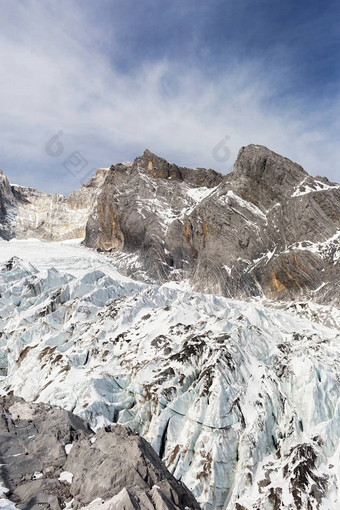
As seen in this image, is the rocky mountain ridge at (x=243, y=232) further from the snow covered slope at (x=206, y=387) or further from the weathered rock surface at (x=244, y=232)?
the snow covered slope at (x=206, y=387)

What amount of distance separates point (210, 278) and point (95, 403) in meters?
72.1

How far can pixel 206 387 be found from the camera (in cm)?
3894

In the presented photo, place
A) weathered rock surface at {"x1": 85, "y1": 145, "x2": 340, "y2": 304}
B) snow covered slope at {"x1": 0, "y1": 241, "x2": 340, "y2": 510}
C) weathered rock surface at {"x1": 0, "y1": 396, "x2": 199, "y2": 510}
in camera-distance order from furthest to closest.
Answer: weathered rock surface at {"x1": 85, "y1": 145, "x2": 340, "y2": 304} → snow covered slope at {"x1": 0, "y1": 241, "x2": 340, "y2": 510} → weathered rock surface at {"x1": 0, "y1": 396, "x2": 199, "y2": 510}

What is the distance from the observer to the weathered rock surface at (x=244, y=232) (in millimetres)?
94688

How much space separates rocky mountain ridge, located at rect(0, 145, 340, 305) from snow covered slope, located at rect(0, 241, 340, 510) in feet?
110

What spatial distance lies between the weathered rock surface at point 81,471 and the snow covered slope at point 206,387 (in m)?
13.8

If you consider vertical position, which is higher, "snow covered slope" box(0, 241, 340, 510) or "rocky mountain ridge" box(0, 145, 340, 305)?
"rocky mountain ridge" box(0, 145, 340, 305)

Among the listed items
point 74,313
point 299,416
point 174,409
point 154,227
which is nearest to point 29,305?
point 74,313

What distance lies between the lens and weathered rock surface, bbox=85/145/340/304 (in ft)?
311

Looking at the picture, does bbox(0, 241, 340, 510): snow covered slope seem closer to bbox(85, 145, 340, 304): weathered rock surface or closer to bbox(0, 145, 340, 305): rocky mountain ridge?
bbox(0, 145, 340, 305): rocky mountain ridge

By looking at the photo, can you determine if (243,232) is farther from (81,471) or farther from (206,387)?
(81,471)

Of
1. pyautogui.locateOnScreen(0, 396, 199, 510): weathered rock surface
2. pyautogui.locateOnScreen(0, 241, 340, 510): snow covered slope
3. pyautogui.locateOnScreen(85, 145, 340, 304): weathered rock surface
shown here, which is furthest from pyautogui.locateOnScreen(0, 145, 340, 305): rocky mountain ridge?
pyautogui.locateOnScreen(0, 396, 199, 510): weathered rock surface

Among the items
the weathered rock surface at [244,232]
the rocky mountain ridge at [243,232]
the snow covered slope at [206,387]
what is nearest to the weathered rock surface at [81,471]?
the snow covered slope at [206,387]

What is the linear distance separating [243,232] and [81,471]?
94.9 meters
